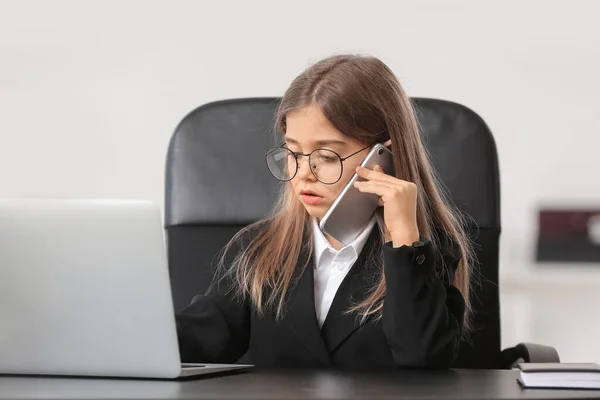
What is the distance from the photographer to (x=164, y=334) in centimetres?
115

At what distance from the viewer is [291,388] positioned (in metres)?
1.09

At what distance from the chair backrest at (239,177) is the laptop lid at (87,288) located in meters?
0.74

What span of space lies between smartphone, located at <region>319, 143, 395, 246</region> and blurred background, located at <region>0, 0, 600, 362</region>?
916 millimetres

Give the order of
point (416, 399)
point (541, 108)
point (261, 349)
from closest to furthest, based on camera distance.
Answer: point (416, 399)
point (261, 349)
point (541, 108)

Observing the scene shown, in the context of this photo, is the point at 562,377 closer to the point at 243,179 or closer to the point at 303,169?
the point at 303,169

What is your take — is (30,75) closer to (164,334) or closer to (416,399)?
(164,334)

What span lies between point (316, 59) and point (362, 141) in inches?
37.1

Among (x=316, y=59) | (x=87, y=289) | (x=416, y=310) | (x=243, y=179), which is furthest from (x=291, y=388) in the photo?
(x=316, y=59)

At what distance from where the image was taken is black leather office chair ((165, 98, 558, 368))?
1.88 m

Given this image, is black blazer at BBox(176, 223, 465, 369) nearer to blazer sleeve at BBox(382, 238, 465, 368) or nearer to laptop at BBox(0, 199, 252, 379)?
blazer sleeve at BBox(382, 238, 465, 368)

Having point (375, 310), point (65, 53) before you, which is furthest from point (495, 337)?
point (65, 53)

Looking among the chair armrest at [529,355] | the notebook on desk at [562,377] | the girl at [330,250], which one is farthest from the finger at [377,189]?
the notebook on desk at [562,377]

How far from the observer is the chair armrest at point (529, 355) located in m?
1.71

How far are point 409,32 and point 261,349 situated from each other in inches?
46.2
